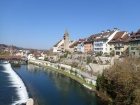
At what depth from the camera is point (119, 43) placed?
2304 inches

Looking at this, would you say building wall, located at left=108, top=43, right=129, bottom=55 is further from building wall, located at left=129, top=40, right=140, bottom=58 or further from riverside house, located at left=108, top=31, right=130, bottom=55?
building wall, located at left=129, top=40, right=140, bottom=58

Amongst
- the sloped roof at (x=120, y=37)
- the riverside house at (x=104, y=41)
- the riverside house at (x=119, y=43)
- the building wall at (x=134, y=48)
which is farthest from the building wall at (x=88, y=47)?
the building wall at (x=134, y=48)

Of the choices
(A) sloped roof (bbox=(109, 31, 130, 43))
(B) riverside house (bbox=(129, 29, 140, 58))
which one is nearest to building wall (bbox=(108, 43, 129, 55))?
(A) sloped roof (bbox=(109, 31, 130, 43))

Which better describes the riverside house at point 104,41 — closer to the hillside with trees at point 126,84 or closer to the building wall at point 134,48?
the building wall at point 134,48

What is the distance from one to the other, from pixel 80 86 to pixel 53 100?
484 inches

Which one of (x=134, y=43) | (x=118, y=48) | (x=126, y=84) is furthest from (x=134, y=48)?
(x=126, y=84)

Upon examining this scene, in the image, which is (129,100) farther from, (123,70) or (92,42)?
(92,42)

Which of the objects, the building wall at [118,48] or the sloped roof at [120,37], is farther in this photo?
the sloped roof at [120,37]

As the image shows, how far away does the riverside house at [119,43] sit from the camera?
56.2m

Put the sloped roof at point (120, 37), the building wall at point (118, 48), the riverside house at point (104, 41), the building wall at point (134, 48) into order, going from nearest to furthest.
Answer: the building wall at point (134, 48)
the building wall at point (118, 48)
the sloped roof at point (120, 37)
the riverside house at point (104, 41)

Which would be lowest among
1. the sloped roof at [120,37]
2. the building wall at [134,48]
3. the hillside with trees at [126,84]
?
the hillside with trees at [126,84]

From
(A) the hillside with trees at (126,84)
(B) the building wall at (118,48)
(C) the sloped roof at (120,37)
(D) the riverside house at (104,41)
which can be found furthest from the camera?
(D) the riverside house at (104,41)

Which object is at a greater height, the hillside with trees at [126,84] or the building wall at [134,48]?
the building wall at [134,48]

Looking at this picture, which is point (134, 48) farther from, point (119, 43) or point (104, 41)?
point (104, 41)
